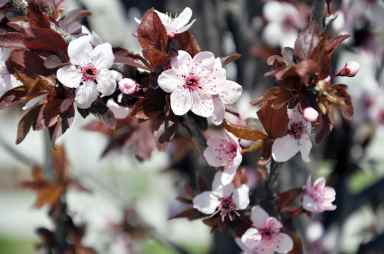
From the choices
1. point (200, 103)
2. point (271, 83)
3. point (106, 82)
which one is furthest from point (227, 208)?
point (271, 83)

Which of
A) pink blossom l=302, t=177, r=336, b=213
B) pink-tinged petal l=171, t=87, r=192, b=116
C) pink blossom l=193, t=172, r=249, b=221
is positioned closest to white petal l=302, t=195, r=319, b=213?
pink blossom l=302, t=177, r=336, b=213

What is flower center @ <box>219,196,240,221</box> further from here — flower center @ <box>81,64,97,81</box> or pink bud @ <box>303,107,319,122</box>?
flower center @ <box>81,64,97,81</box>

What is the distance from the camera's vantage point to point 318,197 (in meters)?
1.47

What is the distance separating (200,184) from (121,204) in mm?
1337

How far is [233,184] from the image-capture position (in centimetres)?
147

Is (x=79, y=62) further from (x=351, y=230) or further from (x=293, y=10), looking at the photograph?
(x=351, y=230)

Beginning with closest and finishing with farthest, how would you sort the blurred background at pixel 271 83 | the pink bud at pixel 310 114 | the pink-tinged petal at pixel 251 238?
the pink bud at pixel 310 114 < the pink-tinged petal at pixel 251 238 < the blurred background at pixel 271 83

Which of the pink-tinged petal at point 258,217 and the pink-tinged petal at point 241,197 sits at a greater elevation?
the pink-tinged petal at point 241,197

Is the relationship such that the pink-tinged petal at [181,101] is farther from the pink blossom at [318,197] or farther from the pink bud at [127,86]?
the pink blossom at [318,197]

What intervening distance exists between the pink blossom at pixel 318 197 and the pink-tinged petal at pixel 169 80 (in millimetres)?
360

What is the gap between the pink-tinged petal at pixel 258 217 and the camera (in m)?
1.43

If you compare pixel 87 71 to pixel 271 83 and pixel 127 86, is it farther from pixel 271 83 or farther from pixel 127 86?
pixel 271 83

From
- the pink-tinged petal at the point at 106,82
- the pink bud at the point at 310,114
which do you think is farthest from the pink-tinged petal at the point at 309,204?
the pink-tinged petal at the point at 106,82

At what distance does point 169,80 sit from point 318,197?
39cm
